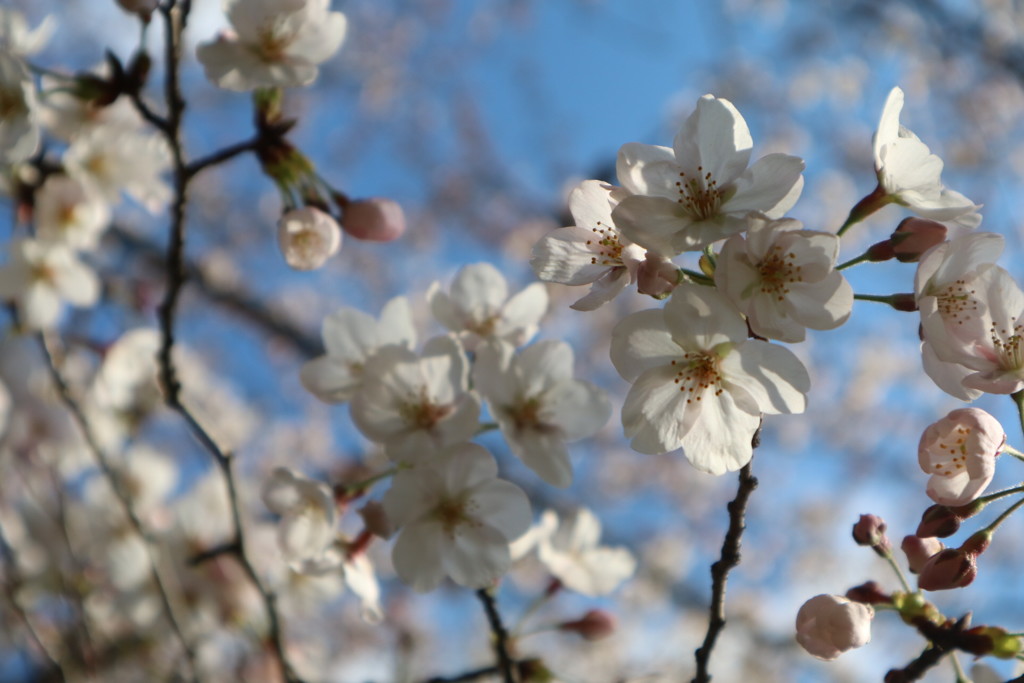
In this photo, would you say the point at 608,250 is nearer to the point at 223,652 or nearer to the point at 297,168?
the point at 297,168

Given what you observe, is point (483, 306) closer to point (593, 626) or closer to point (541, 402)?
point (541, 402)

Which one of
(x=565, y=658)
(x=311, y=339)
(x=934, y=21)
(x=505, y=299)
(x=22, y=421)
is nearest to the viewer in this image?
(x=505, y=299)

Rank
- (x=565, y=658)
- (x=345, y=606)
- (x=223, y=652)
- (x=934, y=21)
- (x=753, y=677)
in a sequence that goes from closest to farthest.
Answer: (x=223, y=652), (x=934, y=21), (x=345, y=606), (x=753, y=677), (x=565, y=658)

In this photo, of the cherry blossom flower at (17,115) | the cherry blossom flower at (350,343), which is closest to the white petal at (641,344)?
the cherry blossom flower at (350,343)

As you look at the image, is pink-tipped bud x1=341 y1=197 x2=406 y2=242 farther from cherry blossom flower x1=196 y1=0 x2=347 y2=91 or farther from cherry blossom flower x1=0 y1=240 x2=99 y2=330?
cherry blossom flower x1=0 y1=240 x2=99 y2=330

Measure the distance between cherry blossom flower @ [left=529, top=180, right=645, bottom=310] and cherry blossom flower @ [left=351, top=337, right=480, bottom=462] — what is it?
0.75 feet

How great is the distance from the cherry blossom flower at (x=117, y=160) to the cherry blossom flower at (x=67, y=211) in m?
0.04

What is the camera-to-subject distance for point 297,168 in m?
1.36

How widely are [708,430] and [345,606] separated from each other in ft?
20.5

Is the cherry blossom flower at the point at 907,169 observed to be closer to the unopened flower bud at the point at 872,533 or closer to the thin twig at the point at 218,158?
the unopened flower bud at the point at 872,533

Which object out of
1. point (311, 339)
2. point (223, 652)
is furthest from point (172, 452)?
point (223, 652)

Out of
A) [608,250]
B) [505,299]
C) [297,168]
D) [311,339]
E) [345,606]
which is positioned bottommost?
[608,250]

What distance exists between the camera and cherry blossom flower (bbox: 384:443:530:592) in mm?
1096

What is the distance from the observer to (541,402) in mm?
1195
